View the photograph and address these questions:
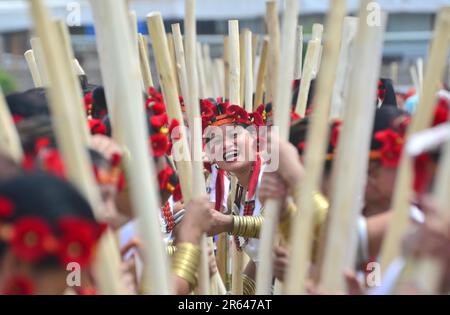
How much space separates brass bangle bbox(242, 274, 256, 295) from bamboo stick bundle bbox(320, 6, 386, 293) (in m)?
1.21

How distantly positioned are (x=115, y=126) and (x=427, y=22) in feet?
30.6

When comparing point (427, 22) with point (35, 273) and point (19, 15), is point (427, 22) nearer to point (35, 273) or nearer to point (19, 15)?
point (19, 15)

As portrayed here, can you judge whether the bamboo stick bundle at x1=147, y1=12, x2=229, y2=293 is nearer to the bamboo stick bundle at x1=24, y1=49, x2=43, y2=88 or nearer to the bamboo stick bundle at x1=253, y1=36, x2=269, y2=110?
the bamboo stick bundle at x1=24, y1=49, x2=43, y2=88

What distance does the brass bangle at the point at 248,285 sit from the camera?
2281 millimetres

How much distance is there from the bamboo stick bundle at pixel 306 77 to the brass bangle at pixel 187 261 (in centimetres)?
90

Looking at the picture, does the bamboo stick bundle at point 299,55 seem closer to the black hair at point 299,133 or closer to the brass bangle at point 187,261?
the black hair at point 299,133

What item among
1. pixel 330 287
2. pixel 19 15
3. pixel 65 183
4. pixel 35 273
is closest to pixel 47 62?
pixel 65 183

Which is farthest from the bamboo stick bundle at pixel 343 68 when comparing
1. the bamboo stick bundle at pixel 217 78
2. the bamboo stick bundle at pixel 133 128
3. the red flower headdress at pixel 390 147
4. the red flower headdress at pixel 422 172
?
the bamboo stick bundle at pixel 217 78

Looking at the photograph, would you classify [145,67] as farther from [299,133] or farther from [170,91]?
[299,133]

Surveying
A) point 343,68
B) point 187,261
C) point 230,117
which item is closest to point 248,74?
point 230,117

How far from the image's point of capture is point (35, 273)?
1.02 m

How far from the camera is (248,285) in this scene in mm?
2328

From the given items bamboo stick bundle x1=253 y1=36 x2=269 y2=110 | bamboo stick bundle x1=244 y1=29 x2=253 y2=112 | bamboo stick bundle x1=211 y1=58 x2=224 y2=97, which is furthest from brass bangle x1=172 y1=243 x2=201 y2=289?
bamboo stick bundle x1=211 y1=58 x2=224 y2=97

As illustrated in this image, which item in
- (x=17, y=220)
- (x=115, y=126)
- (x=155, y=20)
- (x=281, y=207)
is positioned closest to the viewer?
(x=17, y=220)
